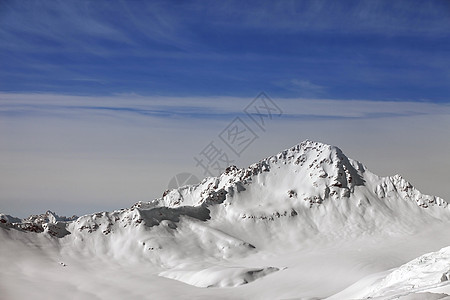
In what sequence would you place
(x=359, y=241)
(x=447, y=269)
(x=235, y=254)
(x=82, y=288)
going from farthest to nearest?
(x=359, y=241)
(x=235, y=254)
(x=82, y=288)
(x=447, y=269)

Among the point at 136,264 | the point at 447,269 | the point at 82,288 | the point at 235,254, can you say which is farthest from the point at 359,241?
the point at 447,269

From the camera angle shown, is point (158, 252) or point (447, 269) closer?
point (447, 269)

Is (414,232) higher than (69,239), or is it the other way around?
(69,239)

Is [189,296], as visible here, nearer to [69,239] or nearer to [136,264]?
[136,264]

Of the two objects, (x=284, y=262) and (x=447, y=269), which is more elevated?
(x=284, y=262)

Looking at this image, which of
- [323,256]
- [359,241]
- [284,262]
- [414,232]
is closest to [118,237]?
[284,262]

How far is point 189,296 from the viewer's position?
120 meters

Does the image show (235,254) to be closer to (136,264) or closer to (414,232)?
(136,264)

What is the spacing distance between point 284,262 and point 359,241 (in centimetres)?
4270

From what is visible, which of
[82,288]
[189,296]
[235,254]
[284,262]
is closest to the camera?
[189,296]

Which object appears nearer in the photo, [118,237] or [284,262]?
[284,262]

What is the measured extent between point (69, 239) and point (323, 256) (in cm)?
10007

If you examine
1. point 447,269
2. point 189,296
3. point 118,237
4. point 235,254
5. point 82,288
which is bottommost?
point 447,269

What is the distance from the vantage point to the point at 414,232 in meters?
197
